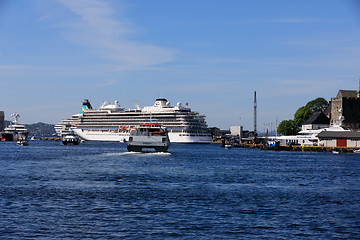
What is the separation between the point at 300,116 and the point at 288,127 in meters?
7.11

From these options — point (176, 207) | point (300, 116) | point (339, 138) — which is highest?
point (300, 116)

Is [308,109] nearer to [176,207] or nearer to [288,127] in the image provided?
[288,127]

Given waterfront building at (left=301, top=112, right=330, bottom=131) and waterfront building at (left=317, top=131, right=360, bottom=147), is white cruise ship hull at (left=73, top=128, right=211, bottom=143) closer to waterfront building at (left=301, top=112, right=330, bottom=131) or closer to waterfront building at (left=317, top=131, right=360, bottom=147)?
waterfront building at (left=301, top=112, right=330, bottom=131)

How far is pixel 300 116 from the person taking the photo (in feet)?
580

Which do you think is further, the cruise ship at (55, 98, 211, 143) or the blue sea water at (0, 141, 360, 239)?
the cruise ship at (55, 98, 211, 143)

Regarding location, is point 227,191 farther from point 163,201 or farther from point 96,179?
point 96,179

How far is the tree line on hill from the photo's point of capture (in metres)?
175

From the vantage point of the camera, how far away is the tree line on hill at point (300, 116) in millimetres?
174875

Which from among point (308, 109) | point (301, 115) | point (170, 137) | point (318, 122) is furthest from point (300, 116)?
point (170, 137)

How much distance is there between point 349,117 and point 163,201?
13640 centimetres

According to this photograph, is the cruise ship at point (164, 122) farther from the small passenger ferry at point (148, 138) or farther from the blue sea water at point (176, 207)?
the blue sea water at point (176, 207)

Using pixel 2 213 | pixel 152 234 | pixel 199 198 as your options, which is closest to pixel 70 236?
pixel 152 234

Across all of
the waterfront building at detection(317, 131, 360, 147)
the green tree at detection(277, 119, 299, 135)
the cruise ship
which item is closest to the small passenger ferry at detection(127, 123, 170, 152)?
the waterfront building at detection(317, 131, 360, 147)

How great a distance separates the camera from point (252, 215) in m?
27.6
